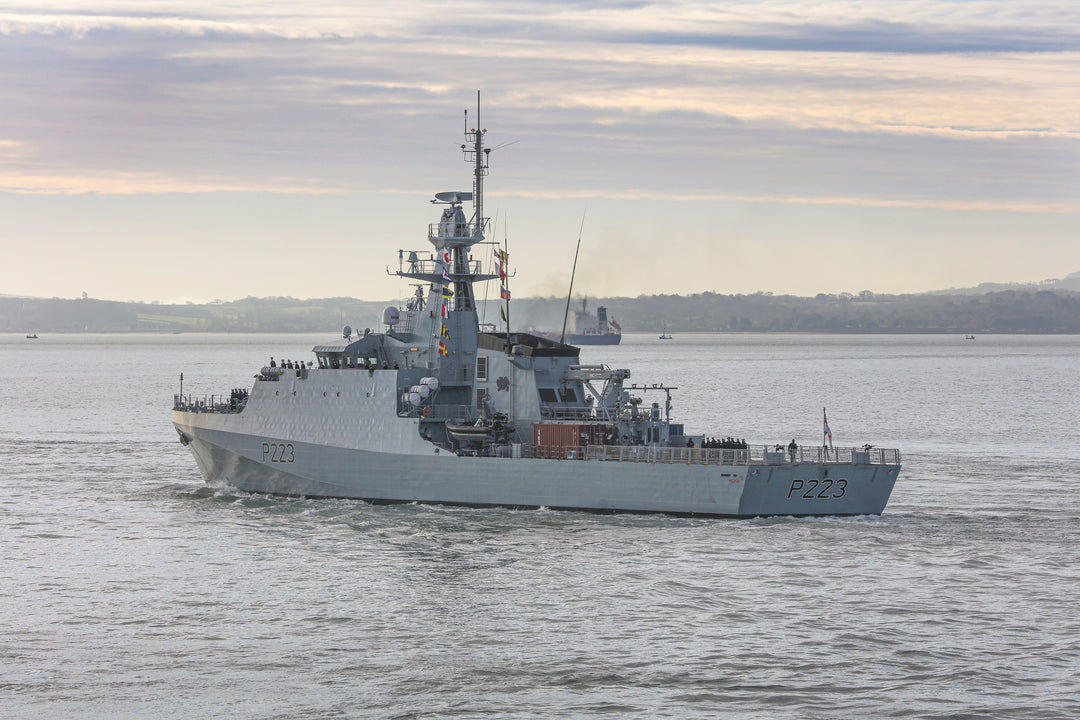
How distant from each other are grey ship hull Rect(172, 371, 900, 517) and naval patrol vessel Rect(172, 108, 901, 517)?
0.04 meters

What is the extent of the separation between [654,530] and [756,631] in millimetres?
8376

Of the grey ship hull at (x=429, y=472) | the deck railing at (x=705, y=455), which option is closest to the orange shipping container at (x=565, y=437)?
the deck railing at (x=705, y=455)

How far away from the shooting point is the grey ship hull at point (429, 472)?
102ft

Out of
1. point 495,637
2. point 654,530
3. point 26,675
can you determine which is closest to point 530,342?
point 654,530

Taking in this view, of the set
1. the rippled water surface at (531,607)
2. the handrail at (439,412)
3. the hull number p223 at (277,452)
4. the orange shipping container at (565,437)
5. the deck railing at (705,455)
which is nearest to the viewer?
the rippled water surface at (531,607)

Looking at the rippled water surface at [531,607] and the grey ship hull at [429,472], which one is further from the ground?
the grey ship hull at [429,472]

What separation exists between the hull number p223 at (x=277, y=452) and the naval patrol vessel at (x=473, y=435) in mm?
58

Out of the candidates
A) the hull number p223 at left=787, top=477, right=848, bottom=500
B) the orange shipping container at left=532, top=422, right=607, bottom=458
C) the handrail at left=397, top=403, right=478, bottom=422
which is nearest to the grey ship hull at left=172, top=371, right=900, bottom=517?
the hull number p223 at left=787, top=477, right=848, bottom=500

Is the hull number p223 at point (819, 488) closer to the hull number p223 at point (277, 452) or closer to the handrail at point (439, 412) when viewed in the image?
the handrail at point (439, 412)

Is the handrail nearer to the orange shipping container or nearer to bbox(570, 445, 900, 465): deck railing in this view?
the orange shipping container

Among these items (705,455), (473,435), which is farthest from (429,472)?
(705,455)

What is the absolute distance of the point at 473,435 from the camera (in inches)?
1350

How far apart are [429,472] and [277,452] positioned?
5.82 m

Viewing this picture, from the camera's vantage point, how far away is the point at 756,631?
2191 cm
